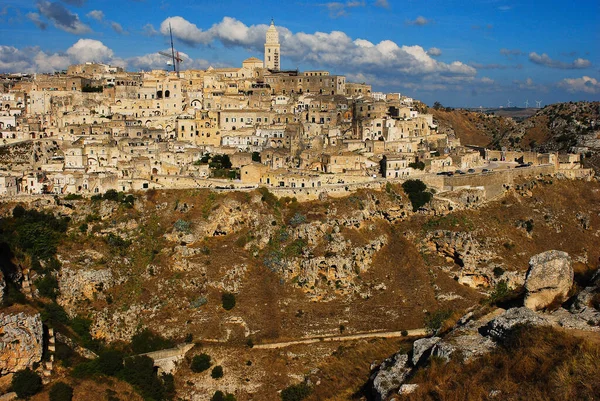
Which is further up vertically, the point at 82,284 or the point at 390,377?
the point at 390,377

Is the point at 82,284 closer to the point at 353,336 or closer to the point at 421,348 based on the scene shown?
the point at 353,336

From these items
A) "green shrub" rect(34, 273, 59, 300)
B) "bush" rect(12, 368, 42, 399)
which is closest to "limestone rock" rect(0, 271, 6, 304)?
"green shrub" rect(34, 273, 59, 300)

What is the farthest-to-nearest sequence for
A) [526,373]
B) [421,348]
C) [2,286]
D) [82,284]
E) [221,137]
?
1. [221,137]
2. [82,284]
3. [2,286]
4. [421,348]
5. [526,373]

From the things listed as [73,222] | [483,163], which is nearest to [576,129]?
[483,163]

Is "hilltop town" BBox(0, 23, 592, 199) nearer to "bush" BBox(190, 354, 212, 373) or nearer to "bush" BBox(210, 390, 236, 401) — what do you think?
"bush" BBox(190, 354, 212, 373)

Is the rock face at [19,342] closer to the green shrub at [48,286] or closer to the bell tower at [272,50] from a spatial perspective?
the green shrub at [48,286]

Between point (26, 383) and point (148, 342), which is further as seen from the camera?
point (148, 342)

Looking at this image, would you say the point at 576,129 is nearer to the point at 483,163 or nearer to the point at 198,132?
the point at 483,163

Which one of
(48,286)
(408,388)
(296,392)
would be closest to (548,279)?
(408,388)
